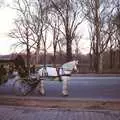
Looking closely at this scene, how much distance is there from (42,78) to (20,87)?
1.23 m

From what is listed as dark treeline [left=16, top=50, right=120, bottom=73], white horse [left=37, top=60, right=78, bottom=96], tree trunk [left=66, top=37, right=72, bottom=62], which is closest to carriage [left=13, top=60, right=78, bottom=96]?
white horse [left=37, top=60, right=78, bottom=96]

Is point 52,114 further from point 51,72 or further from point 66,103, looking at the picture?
point 51,72

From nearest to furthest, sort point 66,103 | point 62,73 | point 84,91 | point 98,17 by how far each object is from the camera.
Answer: point 66,103 < point 62,73 < point 84,91 < point 98,17

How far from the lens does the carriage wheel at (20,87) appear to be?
767 inches

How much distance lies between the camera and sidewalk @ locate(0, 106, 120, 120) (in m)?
12.3

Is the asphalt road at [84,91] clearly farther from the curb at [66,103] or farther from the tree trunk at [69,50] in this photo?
the tree trunk at [69,50]

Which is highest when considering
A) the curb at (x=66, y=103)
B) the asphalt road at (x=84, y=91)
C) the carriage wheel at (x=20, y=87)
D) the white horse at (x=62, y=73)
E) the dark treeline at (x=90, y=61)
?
the dark treeline at (x=90, y=61)

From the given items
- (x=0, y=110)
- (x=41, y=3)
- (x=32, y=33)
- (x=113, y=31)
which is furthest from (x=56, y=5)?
(x=0, y=110)

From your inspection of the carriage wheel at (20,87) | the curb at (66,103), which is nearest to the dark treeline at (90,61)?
the carriage wheel at (20,87)

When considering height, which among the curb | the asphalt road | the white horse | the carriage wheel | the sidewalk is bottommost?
the sidewalk

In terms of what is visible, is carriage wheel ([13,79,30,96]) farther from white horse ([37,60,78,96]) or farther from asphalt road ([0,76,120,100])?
white horse ([37,60,78,96])

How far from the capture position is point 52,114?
1304cm

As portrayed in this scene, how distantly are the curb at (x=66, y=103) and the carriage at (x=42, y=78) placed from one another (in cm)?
261

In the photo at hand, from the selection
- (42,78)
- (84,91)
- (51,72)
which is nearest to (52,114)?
(51,72)
